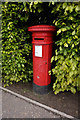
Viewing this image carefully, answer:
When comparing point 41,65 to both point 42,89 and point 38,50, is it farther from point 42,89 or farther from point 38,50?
point 42,89

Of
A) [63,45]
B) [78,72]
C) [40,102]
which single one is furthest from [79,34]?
[40,102]

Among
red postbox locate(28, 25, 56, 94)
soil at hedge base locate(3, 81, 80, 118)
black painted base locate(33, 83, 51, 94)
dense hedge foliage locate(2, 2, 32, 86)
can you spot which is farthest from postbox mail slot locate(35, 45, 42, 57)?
soil at hedge base locate(3, 81, 80, 118)

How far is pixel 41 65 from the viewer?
8.65ft

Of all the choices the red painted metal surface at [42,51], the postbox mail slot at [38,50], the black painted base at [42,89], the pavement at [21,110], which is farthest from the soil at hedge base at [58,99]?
the postbox mail slot at [38,50]

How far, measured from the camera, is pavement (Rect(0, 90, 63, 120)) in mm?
2168

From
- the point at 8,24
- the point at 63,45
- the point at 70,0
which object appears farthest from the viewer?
the point at 8,24

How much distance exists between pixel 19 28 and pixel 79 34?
1.80m

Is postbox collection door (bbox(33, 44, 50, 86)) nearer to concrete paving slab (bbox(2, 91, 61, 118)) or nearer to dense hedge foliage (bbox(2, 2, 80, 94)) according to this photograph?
dense hedge foliage (bbox(2, 2, 80, 94))

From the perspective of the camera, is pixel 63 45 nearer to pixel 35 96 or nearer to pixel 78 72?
pixel 78 72

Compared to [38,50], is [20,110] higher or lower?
lower

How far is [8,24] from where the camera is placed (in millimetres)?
2783

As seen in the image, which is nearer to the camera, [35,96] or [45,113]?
[45,113]

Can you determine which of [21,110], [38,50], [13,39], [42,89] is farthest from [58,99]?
[13,39]

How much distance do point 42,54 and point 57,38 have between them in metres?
0.88
